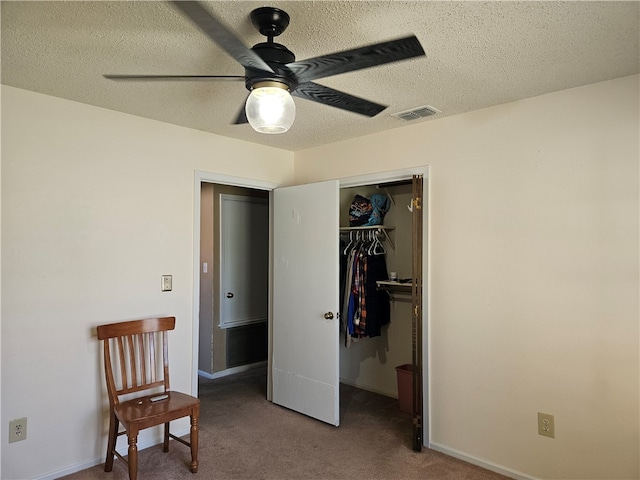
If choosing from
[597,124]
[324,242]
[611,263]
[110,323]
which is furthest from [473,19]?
[110,323]

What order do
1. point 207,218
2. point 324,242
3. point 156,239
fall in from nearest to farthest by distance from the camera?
point 156,239 < point 324,242 < point 207,218

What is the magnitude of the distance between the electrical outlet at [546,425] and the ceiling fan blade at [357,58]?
2.22m

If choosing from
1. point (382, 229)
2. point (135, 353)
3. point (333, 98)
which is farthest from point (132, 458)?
point (382, 229)

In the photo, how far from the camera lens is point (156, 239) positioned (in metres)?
3.09

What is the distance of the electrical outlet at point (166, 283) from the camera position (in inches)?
123

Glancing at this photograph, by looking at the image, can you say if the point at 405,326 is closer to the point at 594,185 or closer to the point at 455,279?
the point at 455,279

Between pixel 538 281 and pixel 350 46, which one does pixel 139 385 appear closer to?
pixel 350 46

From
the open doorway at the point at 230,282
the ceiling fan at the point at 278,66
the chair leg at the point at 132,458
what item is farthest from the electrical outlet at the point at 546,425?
the open doorway at the point at 230,282

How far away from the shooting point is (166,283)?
124 inches

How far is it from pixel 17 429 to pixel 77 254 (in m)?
1.05

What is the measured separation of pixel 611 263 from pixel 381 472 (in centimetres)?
183

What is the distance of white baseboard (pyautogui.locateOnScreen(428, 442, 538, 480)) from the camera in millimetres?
2598

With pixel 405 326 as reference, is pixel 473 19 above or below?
above

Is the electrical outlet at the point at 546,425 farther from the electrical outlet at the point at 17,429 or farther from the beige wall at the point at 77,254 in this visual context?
the electrical outlet at the point at 17,429
